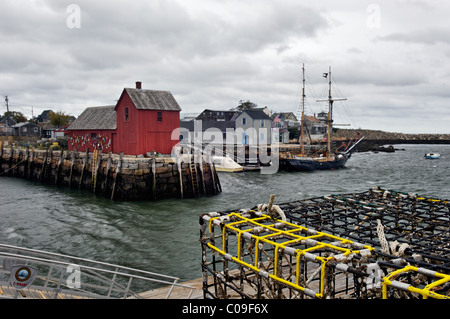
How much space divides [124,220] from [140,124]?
13.0 metres

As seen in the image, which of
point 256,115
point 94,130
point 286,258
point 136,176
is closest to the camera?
point 286,258

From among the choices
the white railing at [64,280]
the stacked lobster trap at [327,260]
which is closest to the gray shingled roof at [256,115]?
the stacked lobster trap at [327,260]

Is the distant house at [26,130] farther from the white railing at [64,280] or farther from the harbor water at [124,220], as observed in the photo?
the white railing at [64,280]

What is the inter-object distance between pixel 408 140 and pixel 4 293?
147136 millimetres

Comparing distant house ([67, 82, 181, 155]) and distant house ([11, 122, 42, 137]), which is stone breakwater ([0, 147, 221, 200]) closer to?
distant house ([67, 82, 181, 155])

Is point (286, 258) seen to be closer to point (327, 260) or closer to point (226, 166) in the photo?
point (327, 260)

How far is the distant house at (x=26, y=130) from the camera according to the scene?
77.7 m

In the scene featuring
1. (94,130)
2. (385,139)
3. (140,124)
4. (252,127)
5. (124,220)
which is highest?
(252,127)

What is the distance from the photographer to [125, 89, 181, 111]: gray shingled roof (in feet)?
111

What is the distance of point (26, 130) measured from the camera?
78.4m

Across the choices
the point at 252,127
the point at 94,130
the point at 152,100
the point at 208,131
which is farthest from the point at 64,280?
the point at 208,131

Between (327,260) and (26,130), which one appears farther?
(26,130)

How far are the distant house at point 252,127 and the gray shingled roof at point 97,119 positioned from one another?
3942 centimetres

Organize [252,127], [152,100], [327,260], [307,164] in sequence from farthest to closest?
[252,127] < [307,164] < [152,100] < [327,260]
